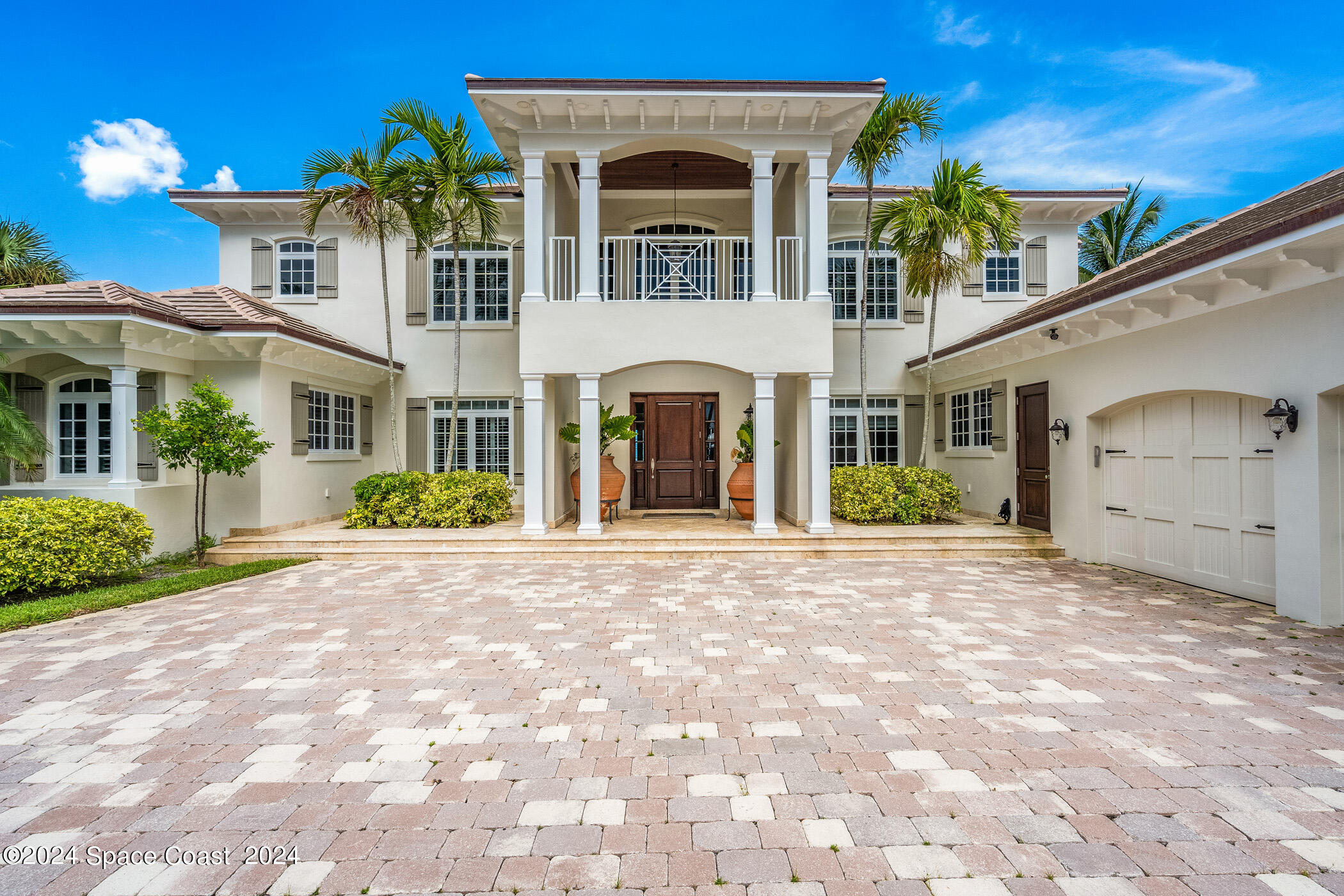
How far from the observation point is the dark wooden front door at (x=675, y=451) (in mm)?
12305

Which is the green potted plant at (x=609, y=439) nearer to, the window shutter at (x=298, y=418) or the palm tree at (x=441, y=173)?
the palm tree at (x=441, y=173)

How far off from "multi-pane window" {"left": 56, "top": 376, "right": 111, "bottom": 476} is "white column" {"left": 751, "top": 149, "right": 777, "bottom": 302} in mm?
9259

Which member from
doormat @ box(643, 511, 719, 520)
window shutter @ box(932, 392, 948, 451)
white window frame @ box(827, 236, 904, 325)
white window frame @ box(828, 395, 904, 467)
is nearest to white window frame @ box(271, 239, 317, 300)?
doormat @ box(643, 511, 719, 520)

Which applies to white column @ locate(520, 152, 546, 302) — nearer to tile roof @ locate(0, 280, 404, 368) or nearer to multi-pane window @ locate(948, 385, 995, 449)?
tile roof @ locate(0, 280, 404, 368)

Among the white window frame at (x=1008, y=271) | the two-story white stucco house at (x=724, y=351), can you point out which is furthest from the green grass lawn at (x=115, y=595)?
the white window frame at (x=1008, y=271)

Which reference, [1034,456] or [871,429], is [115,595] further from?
[1034,456]

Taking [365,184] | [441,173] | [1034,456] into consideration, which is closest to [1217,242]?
[1034,456]

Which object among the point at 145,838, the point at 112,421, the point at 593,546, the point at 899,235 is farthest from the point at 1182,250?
the point at 112,421

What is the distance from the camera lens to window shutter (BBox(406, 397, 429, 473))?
39.3ft

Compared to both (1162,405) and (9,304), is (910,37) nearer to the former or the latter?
(1162,405)

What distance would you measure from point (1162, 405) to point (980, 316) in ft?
18.8

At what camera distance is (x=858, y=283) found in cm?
1224

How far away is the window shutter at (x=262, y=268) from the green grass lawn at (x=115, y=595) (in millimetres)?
6302

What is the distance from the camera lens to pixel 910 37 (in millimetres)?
36250
